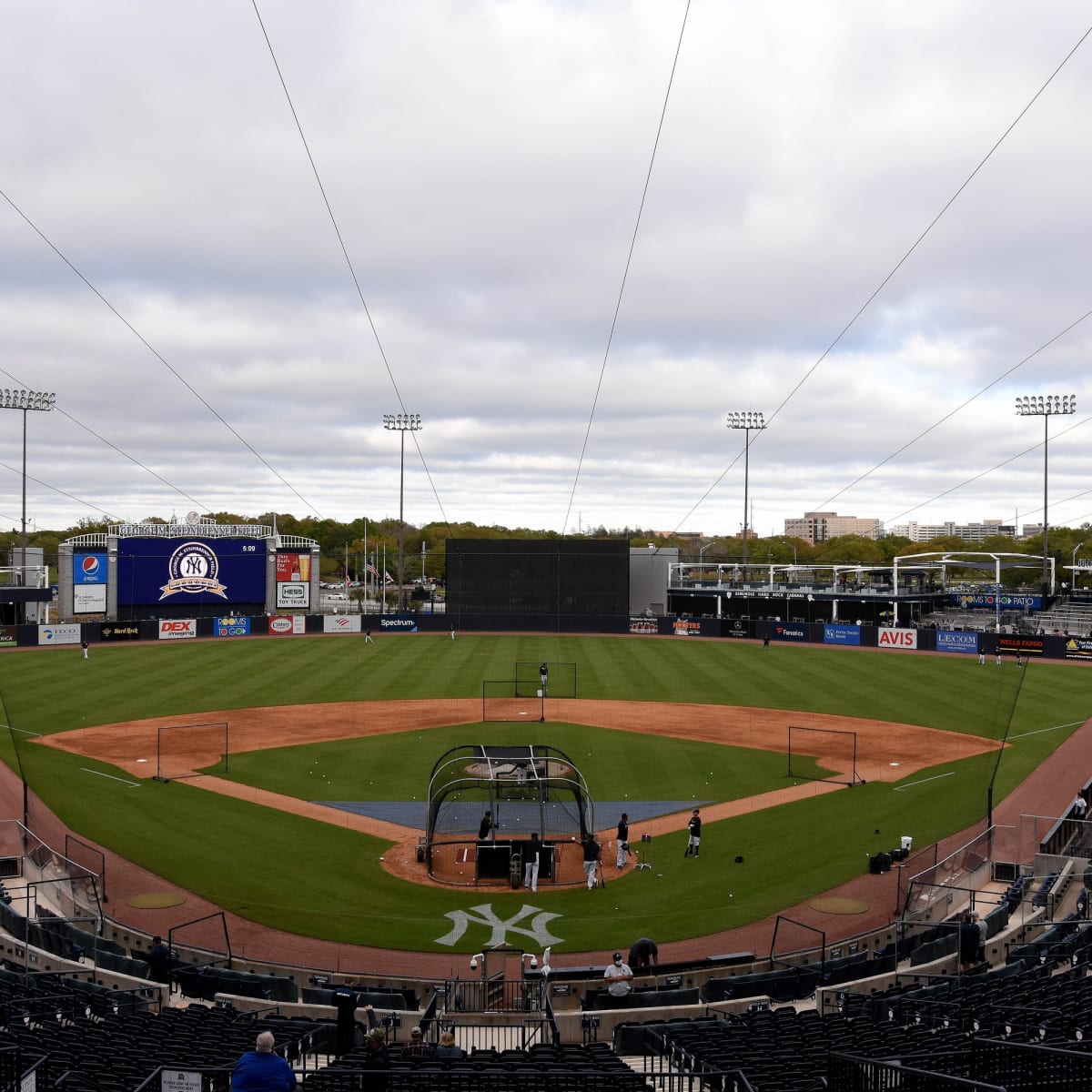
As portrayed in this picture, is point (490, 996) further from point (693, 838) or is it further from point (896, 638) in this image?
point (896, 638)


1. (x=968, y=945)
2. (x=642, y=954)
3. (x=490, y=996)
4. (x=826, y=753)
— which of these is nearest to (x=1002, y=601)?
(x=826, y=753)

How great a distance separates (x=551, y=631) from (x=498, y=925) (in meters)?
55.8

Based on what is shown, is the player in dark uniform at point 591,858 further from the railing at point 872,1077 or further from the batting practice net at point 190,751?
the batting practice net at point 190,751

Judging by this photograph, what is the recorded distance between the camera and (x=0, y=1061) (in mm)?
8055

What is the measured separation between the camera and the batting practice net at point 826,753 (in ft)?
101

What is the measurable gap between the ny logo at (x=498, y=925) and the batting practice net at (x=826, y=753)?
1378 cm

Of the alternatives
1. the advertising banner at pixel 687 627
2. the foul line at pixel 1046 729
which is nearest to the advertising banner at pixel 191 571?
the advertising banner at pixel 687 627

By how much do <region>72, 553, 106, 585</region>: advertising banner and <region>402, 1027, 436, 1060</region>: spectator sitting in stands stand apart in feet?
225

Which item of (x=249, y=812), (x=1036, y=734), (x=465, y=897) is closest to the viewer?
(x=465, y=897)

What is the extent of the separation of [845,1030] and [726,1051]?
5.14ft

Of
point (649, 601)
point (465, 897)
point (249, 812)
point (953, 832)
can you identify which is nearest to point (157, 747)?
point (249, 812)

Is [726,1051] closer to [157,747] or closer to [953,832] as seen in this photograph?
[953,832]

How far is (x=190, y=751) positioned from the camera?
33.7 metres

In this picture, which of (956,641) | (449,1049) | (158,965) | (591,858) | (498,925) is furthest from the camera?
(956,641)
